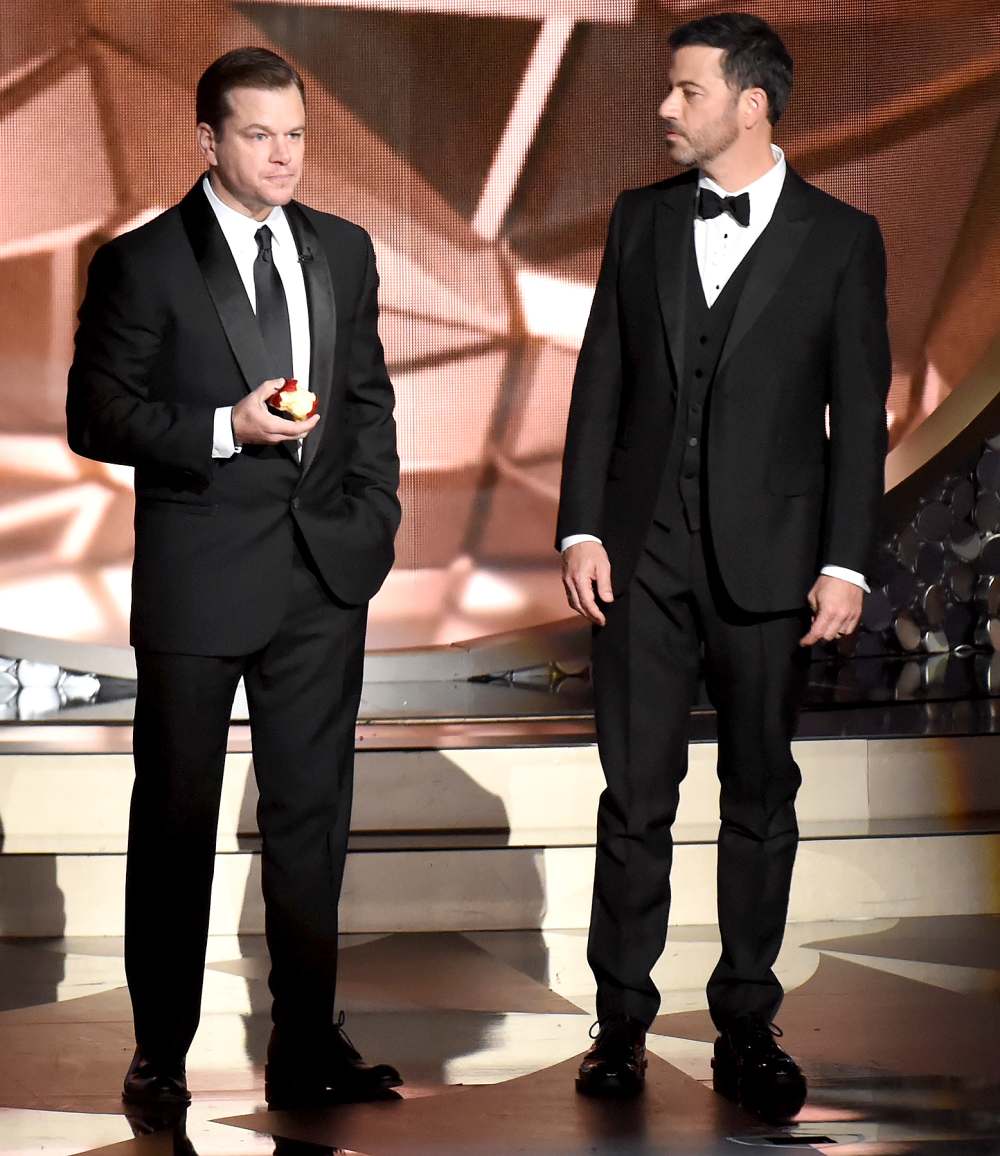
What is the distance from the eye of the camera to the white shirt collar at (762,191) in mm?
2545

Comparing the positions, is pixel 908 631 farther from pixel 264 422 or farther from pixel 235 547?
pixel 264 422

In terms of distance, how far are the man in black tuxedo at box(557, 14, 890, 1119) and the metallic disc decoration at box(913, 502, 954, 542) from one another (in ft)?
10.0

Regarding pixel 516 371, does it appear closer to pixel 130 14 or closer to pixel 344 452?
pixel 130 14

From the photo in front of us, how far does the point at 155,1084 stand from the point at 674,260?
144 cm

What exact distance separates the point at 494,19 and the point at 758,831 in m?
3.45

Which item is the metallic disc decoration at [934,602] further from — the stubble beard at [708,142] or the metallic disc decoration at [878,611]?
the stubble beard at [708,142]

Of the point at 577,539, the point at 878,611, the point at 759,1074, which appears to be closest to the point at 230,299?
the point at 577,539

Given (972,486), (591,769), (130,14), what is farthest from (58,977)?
(972,486)

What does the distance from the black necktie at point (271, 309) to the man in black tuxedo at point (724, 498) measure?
1.51 ft

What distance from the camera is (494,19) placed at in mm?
5285

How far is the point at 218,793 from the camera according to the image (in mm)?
2535

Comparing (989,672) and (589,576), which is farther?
(989,672)

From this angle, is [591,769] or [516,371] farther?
[516,371]

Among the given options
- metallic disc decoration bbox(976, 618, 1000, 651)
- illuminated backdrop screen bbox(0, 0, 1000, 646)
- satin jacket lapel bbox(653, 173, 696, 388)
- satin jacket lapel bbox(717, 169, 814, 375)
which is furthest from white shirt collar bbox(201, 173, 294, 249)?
metallic disc decoration bbox(976, 618, 1000, 651)
